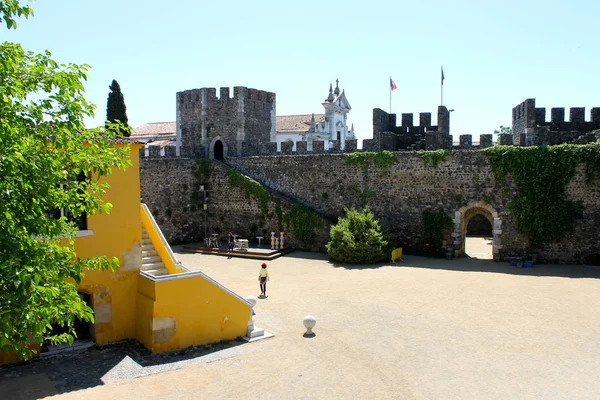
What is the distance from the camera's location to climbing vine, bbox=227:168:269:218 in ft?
80.4

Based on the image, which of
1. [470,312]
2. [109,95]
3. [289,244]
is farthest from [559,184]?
[109,95]

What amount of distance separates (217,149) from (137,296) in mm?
17049

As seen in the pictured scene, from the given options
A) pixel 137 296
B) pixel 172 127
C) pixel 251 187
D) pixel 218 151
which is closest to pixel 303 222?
pixel 251 187

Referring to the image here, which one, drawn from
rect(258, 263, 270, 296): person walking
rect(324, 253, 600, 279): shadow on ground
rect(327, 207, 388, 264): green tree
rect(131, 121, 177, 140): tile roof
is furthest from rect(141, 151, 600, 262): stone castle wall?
rect(131, 121, 177, 140): tile roof

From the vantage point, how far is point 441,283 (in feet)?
54.6

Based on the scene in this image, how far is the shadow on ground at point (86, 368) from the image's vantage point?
353 inches

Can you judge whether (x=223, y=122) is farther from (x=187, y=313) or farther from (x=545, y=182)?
(x=187, y=313)

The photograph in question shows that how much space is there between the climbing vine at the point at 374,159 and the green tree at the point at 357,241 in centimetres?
310

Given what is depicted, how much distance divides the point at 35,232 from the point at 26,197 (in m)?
0.47

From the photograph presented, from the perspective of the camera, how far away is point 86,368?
10.0 meters

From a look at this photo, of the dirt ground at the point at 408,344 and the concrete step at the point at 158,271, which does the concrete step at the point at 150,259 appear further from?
A: the dirt ground at the point at 408,344

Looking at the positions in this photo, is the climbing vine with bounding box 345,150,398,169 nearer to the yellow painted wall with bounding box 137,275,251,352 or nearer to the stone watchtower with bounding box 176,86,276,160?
the stone watchtower with bounding box 176,86,276,160

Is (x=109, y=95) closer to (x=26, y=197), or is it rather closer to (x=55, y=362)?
(x=55, y=362)

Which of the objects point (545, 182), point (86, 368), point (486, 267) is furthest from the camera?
point (545, 182)
